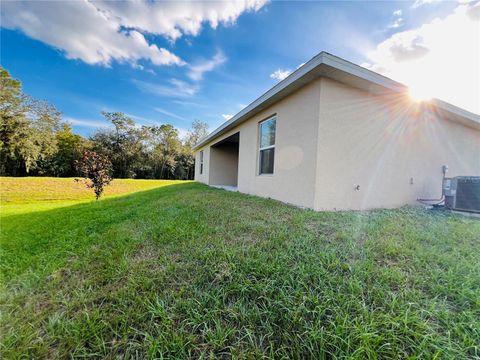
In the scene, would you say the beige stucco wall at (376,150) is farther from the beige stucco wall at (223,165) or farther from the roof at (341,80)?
the beige stucco wall at (223,165)

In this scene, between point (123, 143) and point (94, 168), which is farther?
point (123, 143)

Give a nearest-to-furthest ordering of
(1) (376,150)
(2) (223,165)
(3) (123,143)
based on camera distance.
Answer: (1) (376,150), (2) (223,165), (3) (123,143)

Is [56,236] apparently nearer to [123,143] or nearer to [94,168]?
[94,168]

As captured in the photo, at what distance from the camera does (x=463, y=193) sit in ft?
Result: 14.4

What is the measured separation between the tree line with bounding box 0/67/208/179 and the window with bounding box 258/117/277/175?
58.1ft

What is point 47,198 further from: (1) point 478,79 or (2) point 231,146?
(1) point 478,79

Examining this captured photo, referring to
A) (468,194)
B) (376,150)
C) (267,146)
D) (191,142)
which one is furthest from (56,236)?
(191,142)

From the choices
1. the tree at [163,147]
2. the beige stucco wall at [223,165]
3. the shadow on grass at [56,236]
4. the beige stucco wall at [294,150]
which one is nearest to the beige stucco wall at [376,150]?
the beige stucco wall at [294,150]

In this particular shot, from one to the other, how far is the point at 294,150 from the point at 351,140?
3.92 feet

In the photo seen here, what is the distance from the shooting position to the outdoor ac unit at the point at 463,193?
4.17 m

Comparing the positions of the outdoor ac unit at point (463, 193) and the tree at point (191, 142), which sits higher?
the tree at point (191, 142)

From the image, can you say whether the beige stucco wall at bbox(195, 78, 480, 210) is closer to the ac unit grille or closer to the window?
the window

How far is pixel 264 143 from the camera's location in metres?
6.05

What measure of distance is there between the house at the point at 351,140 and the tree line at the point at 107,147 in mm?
18797
